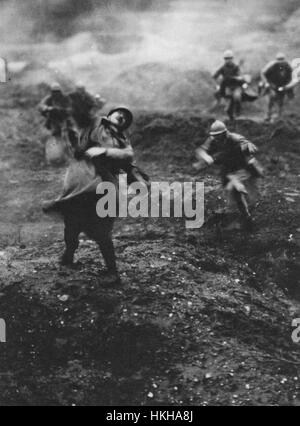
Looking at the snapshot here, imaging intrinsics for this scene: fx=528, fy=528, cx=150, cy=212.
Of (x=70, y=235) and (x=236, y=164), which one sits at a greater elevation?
(x=236, y=164)

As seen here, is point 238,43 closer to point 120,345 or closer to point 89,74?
point 89,74

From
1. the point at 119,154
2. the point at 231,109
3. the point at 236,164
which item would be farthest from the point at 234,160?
the point at 231,109

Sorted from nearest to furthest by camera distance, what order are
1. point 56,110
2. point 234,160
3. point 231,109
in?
point 234,160 < point 56,110 < point 231,109

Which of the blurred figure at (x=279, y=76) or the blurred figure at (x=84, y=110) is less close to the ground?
the blurred figure at (x=279, y=76)

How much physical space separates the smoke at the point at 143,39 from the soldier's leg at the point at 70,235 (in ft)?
32.2

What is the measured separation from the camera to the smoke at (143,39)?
14.8 meters

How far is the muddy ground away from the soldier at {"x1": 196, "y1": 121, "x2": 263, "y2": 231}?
2.56 ft

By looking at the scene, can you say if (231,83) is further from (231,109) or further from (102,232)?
(102,232)

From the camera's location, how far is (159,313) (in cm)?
584

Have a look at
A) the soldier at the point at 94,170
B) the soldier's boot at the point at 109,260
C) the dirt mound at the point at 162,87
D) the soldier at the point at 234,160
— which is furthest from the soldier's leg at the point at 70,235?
the dirt mound at the point at 162,87

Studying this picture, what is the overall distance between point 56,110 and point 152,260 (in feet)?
16.8

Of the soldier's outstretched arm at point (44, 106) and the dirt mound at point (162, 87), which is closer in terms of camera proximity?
the soldier's outstretched arm at point (44, 106)

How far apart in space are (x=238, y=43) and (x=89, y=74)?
194 inches

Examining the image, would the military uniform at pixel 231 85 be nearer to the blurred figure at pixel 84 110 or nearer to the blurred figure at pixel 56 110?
the blurred figure at pixel 56 110
